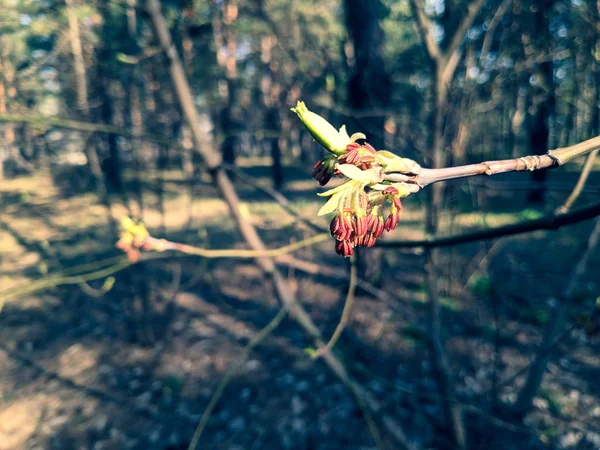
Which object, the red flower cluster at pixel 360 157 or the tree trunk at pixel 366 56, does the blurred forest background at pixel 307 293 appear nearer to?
the tree trunk at pixel 366 56

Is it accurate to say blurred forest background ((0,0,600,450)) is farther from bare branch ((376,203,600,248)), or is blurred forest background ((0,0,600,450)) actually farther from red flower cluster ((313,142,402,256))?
red flower cluster ((313,142,402,256))

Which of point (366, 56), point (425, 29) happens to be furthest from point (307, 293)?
point (425, 29)

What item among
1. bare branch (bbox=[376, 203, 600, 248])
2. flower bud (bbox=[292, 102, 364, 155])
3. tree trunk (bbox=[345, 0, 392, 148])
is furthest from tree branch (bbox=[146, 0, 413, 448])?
tree trunk (bbox=[345, 0, 392, 148])

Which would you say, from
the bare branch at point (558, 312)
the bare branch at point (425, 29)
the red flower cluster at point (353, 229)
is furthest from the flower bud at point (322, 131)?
the bare branch at point (558, 312)

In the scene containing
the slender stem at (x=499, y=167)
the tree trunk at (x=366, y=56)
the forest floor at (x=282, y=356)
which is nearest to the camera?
the slender stem at (x=499, y=167)

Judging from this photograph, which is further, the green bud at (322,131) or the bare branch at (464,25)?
the bare branch at (464,25)
